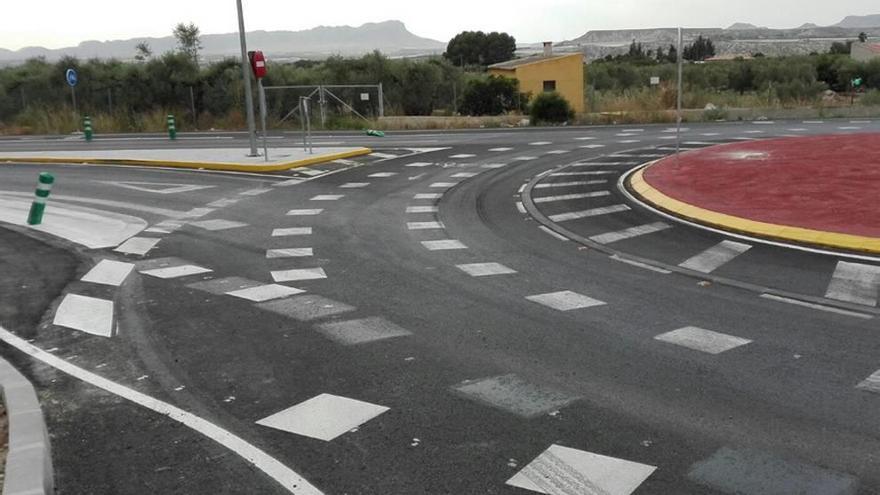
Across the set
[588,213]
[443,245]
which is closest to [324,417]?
[443,245]

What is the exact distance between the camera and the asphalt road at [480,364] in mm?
4875

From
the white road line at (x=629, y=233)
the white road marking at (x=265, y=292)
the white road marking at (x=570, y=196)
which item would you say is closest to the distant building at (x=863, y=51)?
the white road marking at (x=570, y=196)

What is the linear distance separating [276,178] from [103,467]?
595 inches

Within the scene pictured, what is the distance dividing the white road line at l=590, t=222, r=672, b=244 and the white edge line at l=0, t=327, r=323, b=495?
725cm

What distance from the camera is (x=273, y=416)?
5695 mm

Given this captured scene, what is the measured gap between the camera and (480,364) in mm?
6676

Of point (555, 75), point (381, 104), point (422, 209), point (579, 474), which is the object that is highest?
point (555, 75)

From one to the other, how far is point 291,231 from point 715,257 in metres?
6.47

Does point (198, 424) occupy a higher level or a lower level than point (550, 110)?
lower

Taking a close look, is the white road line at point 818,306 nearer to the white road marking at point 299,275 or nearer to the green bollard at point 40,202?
the white road marking at point 299,275

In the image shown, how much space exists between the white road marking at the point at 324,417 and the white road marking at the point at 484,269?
4.09 m

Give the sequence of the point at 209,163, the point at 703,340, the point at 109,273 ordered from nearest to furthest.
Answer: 1. the point at 703,340
2. the point at 109,273
3. the point at 209,163

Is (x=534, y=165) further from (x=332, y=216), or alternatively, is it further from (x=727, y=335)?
(x=727, y=335)

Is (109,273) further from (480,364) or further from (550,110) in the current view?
(550,110)
